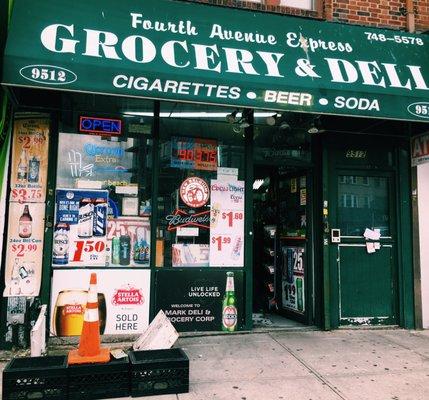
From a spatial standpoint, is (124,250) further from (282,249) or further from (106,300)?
(282,249)

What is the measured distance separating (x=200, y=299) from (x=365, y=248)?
2631 mm

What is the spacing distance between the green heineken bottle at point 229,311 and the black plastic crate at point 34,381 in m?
2.61

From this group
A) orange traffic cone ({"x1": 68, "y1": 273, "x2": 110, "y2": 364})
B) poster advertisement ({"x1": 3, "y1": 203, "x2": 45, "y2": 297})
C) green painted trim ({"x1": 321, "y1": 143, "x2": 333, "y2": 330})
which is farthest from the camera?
green painted trim ({"x1": 321, "y1": 143, "x2": 333, "y2": 330})

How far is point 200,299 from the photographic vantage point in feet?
19.8

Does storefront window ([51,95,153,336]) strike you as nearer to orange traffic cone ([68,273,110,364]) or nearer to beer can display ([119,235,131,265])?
beer can display ([119,235,131,265])

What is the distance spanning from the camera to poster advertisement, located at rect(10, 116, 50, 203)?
547 centimetres

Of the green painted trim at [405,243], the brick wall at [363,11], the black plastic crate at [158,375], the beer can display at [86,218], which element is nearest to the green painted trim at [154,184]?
the beer can display at [86,218]

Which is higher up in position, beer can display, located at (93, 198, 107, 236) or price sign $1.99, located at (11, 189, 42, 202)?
price sign $1.99, located at (11, 189, 42, 202)

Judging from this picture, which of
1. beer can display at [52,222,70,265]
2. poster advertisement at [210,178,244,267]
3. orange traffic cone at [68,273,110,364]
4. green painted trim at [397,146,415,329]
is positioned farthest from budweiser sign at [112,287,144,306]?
green painted trim at [397,146,415,329]

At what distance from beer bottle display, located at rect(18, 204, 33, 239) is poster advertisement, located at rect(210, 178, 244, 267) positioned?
7.74ft

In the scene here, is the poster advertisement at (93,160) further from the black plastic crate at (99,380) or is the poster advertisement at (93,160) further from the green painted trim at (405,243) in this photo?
the green painted trim at (405,243)

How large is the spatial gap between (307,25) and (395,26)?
5.89ft

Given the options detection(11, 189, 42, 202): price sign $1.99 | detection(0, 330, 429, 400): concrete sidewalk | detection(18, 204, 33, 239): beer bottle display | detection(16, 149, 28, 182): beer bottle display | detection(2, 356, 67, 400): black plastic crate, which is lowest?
detection(0, 330, 429, 400): concrete sidewalk

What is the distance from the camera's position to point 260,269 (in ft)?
26.9
